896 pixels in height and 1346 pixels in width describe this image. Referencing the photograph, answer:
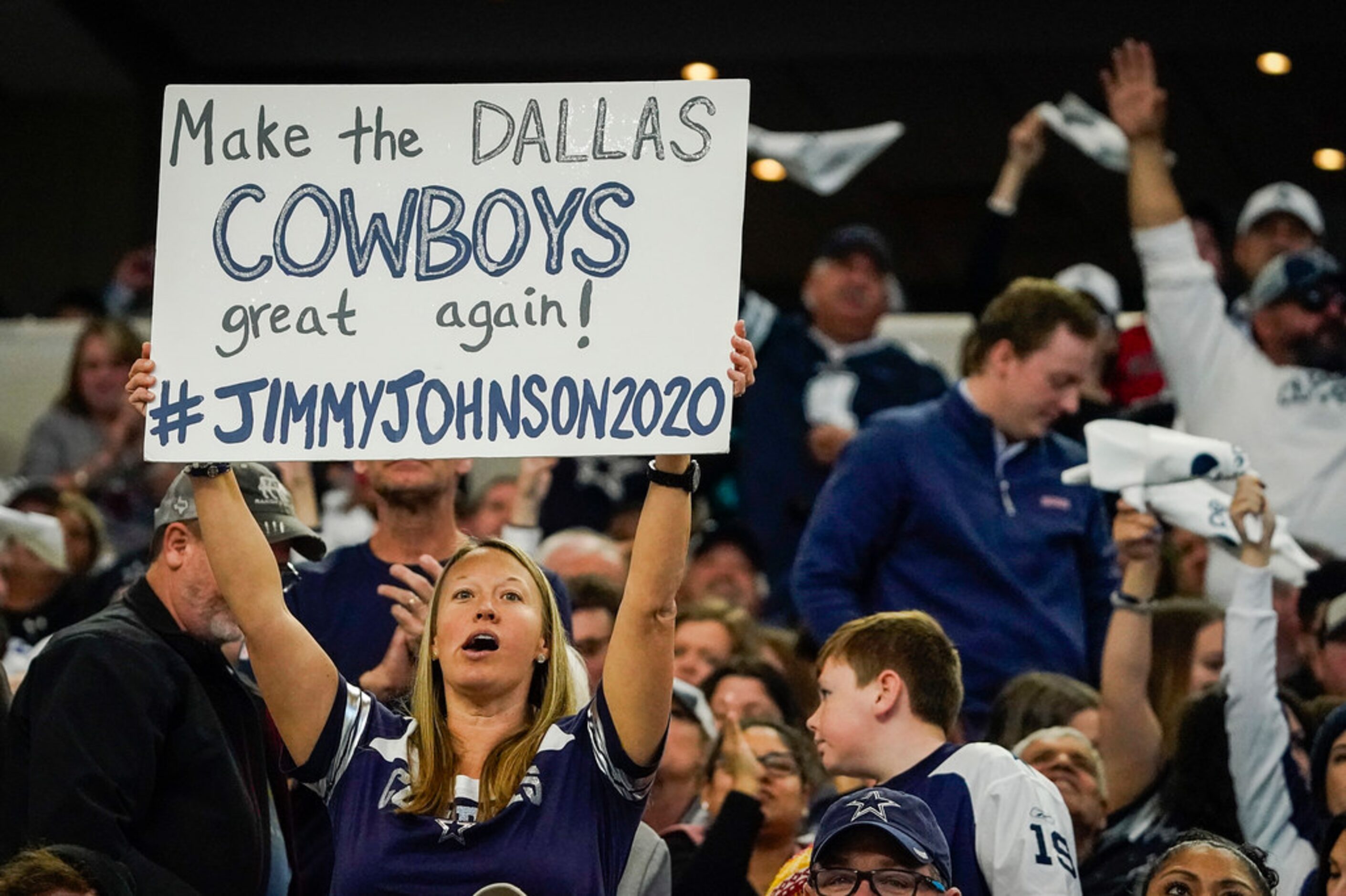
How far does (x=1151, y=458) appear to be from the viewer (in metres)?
5.70

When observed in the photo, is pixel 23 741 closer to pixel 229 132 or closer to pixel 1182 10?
pixel 229 132

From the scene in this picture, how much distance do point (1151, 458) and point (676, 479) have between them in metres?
2.24

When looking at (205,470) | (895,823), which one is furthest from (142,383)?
(895,823)

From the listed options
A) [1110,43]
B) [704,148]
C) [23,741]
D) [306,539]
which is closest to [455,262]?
[704,148]

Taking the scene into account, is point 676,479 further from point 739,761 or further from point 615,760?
point 739,761

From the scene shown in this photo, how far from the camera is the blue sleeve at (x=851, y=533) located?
6.05 m

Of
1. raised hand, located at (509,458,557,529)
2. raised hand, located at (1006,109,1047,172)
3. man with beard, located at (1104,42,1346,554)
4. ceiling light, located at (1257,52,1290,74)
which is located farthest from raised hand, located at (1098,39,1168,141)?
ceiling light, located at (1257,52,1290,74)

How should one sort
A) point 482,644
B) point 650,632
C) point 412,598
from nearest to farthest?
point 650,632 < point 482,644 < point 412,598

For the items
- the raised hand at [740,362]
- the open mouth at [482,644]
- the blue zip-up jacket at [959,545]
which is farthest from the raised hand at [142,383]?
the blue zip-up jacket at [959,545]

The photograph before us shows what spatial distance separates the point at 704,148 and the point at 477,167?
441 millimetres

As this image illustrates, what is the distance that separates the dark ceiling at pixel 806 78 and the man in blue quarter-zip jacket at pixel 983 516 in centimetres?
619

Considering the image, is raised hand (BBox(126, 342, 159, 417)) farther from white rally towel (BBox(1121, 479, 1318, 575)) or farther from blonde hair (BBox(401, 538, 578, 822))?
white rally towel (BBox(1121, 479, 1318, 575))

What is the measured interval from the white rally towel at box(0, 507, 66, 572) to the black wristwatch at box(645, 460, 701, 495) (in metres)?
4.05

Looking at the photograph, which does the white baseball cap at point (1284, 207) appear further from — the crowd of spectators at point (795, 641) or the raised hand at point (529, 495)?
the raised hand at point (529, 495)
